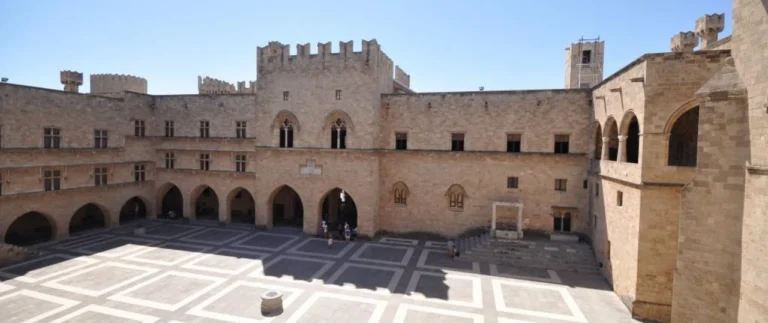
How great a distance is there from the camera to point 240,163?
27.9 m

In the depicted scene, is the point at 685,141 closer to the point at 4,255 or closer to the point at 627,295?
the point at 627,295

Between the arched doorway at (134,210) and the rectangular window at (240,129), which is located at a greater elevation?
the rectangular window at (240,129)

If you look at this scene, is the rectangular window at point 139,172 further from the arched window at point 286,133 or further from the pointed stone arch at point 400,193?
the pointed stone arch at point 400,193

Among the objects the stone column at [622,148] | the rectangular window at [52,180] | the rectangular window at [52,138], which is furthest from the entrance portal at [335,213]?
the stone column at [622,148]

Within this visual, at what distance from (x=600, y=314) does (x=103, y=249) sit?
1052 inches

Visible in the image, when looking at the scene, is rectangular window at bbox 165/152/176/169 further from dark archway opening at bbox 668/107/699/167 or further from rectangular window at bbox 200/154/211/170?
dark archway opening at bbox 668/107/699/167

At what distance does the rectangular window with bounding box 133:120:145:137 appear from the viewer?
2860 cm

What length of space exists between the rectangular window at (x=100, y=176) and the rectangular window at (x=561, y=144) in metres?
31.5

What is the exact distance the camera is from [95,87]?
3375 cm

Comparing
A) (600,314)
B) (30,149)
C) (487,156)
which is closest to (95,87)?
(30,149)

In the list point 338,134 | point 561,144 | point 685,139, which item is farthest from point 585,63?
point 338,134

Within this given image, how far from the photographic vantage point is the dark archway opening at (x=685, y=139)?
699 inches

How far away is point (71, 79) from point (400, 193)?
28.7m

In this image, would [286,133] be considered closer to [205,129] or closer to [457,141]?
[205,129]
